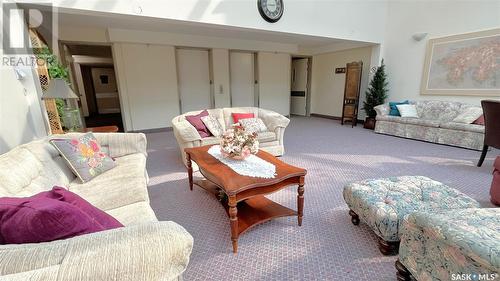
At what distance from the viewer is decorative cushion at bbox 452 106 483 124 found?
13.6 ft

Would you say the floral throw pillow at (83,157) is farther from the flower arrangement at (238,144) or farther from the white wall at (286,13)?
the white wall at (286,13)

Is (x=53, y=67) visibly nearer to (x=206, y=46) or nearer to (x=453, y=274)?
(x=206, y=46)

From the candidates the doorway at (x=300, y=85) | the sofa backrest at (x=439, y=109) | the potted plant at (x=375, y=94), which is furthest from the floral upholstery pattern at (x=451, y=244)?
the doorway at (x=300, y=85)

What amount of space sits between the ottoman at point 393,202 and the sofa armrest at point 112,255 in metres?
1.43

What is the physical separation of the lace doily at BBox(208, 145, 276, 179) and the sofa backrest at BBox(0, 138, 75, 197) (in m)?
1.33

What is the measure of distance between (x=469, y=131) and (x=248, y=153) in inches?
168

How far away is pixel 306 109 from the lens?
8.38 meters

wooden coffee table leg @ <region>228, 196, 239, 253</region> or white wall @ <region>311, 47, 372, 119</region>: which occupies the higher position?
white wall @ <region>311, 47, 372, 119</region>

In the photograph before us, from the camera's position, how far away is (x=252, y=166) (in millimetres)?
2068

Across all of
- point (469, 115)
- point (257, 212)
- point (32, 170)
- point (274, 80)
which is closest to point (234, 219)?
point (257, 212)

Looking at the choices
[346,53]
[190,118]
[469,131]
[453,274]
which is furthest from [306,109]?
[453,274]

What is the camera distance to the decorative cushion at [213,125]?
3576mm

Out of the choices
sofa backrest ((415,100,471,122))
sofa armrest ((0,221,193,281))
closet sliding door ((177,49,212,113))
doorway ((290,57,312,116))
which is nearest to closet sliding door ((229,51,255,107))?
closet sliding door ((177,49,212,113))

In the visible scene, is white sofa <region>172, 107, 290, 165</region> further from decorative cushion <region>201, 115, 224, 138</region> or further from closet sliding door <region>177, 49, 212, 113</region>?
closet sliding door <region>177, 49, 212, 113</region>
